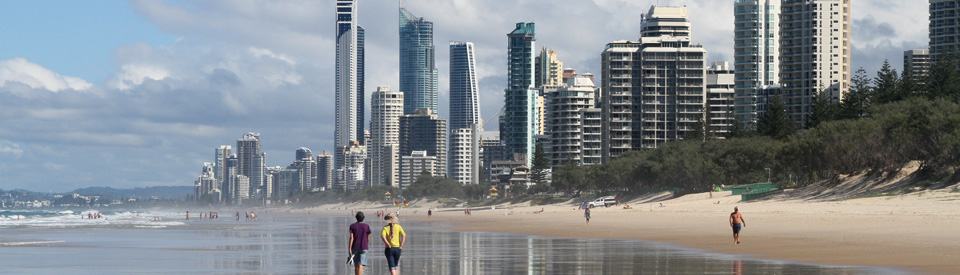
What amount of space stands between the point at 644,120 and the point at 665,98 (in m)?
5.24

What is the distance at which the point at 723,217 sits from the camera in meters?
61.7

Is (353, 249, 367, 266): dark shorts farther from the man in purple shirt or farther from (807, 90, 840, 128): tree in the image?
(807, 90, 840, 128): tree

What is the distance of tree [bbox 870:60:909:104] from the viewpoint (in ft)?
343

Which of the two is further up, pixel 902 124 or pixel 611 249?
pixel 902 124

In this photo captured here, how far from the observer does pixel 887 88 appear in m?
108

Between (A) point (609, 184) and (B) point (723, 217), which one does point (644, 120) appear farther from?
(B) point (723, 217)

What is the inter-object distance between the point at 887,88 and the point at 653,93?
75234mm

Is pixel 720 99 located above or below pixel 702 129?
above

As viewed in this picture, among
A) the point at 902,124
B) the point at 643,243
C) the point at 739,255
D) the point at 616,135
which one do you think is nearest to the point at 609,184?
→ the point at 616,135

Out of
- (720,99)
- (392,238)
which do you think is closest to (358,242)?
(392,238)

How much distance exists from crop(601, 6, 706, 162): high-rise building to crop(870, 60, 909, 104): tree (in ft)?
213

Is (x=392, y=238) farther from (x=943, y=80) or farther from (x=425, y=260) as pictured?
(x=943, y=80)

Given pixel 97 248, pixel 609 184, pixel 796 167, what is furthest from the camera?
pixel 609 184

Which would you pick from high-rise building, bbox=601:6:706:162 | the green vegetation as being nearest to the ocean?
the green vegetation
